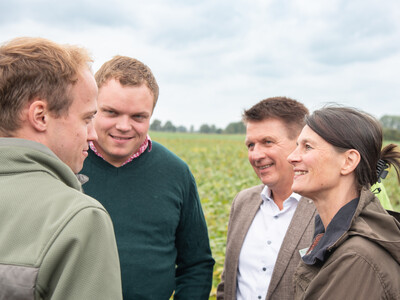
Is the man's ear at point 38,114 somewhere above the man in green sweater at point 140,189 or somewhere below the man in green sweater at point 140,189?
above

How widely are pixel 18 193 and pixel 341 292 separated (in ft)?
4.37

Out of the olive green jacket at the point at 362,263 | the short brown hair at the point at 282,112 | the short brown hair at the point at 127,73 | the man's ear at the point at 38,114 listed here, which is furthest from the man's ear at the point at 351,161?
the man's ear at the point at 38,114

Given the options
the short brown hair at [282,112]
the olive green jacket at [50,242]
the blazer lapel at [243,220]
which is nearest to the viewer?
the olive green jacket at [50,242]

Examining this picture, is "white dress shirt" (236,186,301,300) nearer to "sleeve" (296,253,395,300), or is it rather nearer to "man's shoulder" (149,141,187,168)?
"man's shoulder" (149,141,187,168)

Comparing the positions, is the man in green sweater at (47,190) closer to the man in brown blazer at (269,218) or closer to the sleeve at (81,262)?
the sleeve at (81,262)

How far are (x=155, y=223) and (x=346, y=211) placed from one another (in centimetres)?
→ 109

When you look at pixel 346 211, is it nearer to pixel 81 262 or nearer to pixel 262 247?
pixel 262 247

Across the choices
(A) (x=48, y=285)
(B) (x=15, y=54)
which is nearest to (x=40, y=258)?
(A) (x=48, y=285)

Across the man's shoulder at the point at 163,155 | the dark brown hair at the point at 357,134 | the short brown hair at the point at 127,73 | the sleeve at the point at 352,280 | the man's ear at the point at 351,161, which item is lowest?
the sleeve at the point at 352,280

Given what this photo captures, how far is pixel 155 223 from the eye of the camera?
2.40 m

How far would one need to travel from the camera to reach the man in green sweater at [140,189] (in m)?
2.33

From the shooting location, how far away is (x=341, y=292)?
1.69 metres

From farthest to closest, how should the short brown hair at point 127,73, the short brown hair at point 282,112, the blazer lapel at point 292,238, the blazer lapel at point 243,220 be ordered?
1. the short brown hair at point 282,112
2. the blazer lapel at point 243,220
3. the blazer lapel at point 292,238
4. the short brown hair at point 127,73

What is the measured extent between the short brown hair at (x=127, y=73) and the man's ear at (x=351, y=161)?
1175mm
